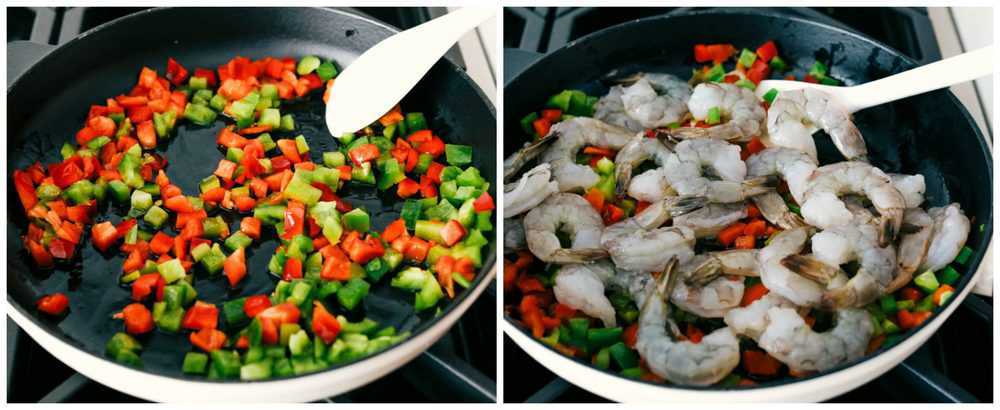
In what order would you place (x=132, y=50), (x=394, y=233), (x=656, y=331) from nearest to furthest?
1. (x=656, y=331)
2. (x=394, y=233)
3. (x=132, y=50)

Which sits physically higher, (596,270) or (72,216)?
(596,270)

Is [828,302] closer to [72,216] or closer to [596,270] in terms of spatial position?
[596,270]

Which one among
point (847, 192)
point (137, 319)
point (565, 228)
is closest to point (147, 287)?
point (137, 319)

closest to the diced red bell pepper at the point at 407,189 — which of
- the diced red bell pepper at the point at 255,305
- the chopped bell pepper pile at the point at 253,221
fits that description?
the chopped bell pepper pile at the point at 253,221

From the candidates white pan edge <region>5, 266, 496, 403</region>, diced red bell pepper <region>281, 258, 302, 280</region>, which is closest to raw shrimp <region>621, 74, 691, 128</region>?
white pan edge <region>5, 266, 496, 403</region>

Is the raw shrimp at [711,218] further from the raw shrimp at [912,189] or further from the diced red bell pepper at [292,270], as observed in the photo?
the diced red bell pepper at [292,270]

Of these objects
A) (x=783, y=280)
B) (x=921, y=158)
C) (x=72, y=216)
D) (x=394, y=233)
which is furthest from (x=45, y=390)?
(x=921, y=158)
